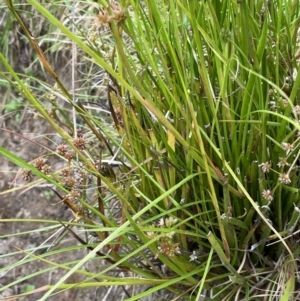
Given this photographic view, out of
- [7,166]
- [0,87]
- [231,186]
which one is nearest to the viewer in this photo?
[231,186]

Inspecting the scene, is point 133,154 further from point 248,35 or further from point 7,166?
point 7,166

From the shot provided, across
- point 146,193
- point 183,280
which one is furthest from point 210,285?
point 146,193

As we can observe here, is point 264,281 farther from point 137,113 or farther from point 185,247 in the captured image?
point 137,113

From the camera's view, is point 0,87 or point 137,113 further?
point 0,87

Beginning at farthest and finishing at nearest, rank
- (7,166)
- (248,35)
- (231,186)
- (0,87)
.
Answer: (0,87), (7,166), (231,186), (248,35)

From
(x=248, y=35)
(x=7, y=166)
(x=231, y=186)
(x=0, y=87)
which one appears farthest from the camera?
(x=0, y=87)

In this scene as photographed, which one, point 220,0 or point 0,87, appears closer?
point 220,0

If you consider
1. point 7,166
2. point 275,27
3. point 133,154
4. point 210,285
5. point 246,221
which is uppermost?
point 275,27

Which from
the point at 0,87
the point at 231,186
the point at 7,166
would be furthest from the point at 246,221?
the point at 0,87

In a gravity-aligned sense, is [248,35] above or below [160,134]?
above
